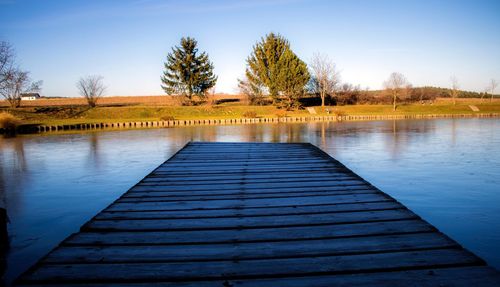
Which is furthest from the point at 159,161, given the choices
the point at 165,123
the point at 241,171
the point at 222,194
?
the point at 165,123

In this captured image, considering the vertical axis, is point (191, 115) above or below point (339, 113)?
above

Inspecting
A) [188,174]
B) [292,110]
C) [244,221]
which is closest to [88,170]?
[188,174]

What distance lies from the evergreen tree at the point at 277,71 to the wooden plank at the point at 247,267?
157 ft

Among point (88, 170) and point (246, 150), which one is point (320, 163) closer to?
point (246, 150)

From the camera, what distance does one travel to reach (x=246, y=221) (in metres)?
4.42

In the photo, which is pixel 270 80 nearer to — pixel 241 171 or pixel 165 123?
pixel 165 123

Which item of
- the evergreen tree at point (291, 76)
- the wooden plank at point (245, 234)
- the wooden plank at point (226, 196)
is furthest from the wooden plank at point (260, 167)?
the evergreen tree at point (291, 76)

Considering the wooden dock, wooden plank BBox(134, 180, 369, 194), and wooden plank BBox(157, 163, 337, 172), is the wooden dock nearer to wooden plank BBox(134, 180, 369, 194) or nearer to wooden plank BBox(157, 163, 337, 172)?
wooden plank BBox(134, 180, 369, 194)

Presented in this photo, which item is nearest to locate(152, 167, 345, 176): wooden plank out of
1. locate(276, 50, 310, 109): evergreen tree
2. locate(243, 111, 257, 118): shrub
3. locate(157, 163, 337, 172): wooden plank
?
locate(157, 163, 337, 172): wooden plank

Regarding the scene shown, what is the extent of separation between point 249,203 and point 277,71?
158ft

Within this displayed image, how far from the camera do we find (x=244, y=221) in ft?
14.5

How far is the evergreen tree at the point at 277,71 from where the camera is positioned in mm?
50688

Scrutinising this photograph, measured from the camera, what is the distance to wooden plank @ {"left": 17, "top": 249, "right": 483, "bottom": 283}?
2.99 m

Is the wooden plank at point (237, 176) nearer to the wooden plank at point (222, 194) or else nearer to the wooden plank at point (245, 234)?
the wooden plank at point (222, 194)
